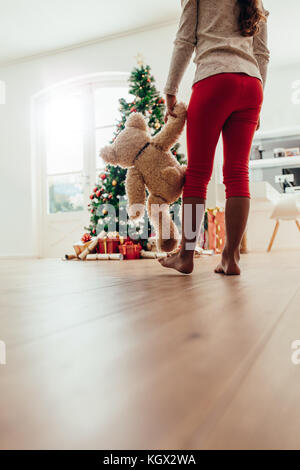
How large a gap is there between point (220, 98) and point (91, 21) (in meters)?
4.01

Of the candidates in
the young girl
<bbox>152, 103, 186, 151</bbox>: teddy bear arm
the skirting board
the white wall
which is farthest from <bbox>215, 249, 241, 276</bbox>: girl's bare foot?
the skirting board

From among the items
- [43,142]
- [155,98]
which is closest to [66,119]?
[43,142]

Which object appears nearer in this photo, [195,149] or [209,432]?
[209,432]

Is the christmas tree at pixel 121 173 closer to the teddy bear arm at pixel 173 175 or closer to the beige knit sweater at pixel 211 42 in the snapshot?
the teddy bear arm at pixel 173 175

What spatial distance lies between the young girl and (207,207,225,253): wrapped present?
250cm

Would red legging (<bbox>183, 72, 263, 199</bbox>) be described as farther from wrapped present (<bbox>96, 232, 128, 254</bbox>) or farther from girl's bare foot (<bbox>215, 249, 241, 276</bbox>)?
wrapped present (<bbox>96, 232, 128, 254</bbox>)

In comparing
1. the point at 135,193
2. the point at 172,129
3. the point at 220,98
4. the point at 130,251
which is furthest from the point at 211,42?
the point at 130,251

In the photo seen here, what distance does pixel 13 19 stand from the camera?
4418 millimetres

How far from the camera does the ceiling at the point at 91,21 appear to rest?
416cm

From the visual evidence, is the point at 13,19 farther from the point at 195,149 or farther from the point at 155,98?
the point at 195,149

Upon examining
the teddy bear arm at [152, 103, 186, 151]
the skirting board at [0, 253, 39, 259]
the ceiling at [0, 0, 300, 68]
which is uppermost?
the ceiling at [0, 0, 300, 68]

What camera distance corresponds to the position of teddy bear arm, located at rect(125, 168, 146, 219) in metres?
1.44

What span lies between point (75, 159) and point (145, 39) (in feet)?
5.80

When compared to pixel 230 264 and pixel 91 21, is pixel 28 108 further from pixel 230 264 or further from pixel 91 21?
pixel 230 264
